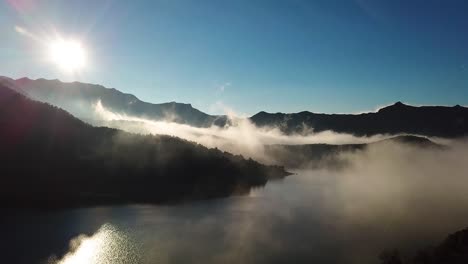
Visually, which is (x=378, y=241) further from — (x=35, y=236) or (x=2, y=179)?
(x=2, y=179)

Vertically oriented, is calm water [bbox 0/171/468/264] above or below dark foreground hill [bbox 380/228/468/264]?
below

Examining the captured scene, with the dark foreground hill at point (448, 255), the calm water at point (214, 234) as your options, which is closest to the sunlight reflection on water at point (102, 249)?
the calm water at point (214, 234)

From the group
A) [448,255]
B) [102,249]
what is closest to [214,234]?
[102,249]

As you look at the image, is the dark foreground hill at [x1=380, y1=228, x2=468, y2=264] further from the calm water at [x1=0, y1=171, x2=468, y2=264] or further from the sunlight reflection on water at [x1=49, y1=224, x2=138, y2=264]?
the sunlight reflection on water at [x1=49, y1=224, x2=138, y2=264]

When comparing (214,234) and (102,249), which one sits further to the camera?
(214,234)

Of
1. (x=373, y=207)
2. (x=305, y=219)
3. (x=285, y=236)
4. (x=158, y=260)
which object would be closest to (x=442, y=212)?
(x=373, y=207)

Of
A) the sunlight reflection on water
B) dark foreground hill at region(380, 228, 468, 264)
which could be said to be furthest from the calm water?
dark foreground hill at region(380, 228, 468, 264)

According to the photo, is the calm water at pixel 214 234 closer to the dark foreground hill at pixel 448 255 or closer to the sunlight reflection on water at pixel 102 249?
the sunlight reflection on water at pixel 102 249

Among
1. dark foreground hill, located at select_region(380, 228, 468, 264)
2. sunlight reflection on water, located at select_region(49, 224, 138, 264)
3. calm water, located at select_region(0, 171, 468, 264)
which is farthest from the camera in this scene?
calm water, located at select_region(0, 171, 468, 264)

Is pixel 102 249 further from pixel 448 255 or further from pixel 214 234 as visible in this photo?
pixel 448 255
